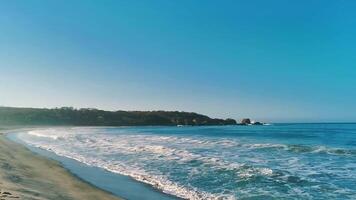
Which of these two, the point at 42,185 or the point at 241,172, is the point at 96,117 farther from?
the point at 42,185

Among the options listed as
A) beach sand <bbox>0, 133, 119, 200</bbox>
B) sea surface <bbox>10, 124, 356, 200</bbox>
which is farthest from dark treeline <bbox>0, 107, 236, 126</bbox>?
beach sand <bbox>0, 133, 119, 200</bbox>

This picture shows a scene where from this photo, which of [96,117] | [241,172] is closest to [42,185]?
[241,172]

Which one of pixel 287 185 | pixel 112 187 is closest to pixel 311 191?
pixel 287 185

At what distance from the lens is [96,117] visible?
14788 centimetres

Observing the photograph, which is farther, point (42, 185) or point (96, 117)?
point (96, 117)

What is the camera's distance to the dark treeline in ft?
419

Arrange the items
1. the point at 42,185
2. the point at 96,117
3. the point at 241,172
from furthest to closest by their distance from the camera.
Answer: the point at 96,117 < the point at 241,172 < the point at 42,185

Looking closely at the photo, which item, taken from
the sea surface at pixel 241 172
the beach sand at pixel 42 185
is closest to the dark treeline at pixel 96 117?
the sea surface at pixel 241 172

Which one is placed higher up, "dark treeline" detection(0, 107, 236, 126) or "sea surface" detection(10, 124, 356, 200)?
"dark treeline" detection(0, 107, 236, 126)

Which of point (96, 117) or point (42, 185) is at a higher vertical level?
point (96, 117)

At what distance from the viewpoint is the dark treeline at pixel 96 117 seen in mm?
127625

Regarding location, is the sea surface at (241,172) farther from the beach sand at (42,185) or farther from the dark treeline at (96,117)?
the dark treeline at (96,117)

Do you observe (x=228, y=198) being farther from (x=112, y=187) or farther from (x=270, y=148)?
(x=270, y=148)

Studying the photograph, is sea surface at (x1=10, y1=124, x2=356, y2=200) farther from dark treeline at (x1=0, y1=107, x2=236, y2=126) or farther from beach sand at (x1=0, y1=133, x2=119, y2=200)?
dark treeline at (x1=0, y1=107, x2=236, y2=126)
